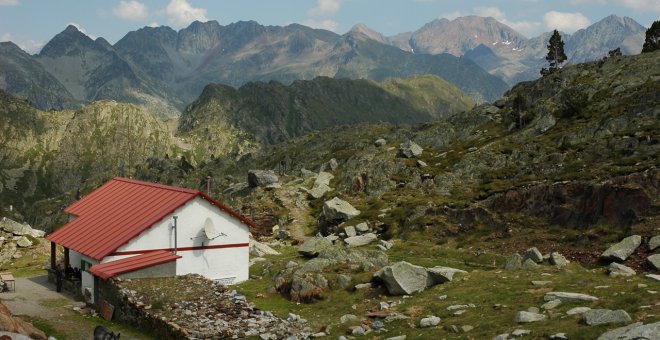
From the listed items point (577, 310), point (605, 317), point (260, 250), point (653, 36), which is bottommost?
point (260, 250)

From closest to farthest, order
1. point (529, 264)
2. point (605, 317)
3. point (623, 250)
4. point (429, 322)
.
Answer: point (605, 317) < point (429, 322) < point (529, 264) < point (623, 250)

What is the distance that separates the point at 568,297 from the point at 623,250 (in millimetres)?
16268

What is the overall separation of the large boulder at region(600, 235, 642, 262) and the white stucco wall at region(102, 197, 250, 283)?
87.9 feet

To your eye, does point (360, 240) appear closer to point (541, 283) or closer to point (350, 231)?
point (350, 231)

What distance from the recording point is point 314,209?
285 ft

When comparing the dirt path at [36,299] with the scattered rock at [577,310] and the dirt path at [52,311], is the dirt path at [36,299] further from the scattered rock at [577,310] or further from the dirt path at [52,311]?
the scattered rock at [577,310]

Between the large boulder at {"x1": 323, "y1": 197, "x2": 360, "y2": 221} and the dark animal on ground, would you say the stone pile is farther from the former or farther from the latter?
the large boulder at {"x1": 323, "y1": 197, "x2": 360, "y2": 221}

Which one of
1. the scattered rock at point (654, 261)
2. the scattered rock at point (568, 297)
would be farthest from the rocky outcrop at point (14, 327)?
the scattered rock at point (654, 261)

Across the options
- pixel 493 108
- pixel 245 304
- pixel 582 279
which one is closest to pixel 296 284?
pixel 245 304

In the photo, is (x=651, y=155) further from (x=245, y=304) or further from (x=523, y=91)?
A: (x=523, y=91)

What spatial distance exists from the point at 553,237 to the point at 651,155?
16.6 meters

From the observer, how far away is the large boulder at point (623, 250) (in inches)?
1458

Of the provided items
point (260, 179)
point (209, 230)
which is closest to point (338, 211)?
point (209, 230)

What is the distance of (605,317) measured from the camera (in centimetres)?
1980
